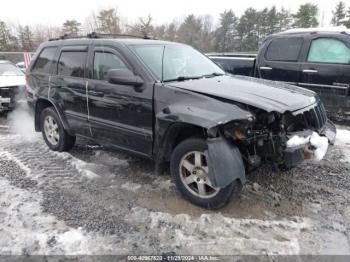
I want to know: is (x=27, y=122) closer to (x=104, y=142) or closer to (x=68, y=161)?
(x=68, y=161)

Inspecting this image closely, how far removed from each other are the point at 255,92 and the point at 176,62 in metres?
1.22

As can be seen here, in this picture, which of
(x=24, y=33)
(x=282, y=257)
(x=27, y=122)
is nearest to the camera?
(x=282, y=257)

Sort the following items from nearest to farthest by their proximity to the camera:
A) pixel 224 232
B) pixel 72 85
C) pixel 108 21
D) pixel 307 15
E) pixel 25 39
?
pixel 224 232 → pixel 72 85 → pixel 108 21 → pixel 307 15 → pixel 25 39

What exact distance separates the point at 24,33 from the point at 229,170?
125 ft

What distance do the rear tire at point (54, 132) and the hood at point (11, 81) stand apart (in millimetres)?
3279

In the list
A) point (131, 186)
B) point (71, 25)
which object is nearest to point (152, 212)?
point (131, 186)

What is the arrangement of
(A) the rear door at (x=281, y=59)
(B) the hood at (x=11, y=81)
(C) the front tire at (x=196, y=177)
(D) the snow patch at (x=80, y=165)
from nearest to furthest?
(C) the front tire at (x=196, y=177) → (D) the snow patch at (x=80, y=165) → (A) the rear door at (x=281, y=59) → (B) the hood at (x=11, y=81)

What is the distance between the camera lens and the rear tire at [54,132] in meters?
5.38

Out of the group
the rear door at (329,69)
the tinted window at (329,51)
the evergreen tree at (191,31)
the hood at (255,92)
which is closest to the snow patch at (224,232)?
the hood at (255,92)

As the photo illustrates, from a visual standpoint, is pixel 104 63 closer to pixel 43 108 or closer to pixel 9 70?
pixel 43 108

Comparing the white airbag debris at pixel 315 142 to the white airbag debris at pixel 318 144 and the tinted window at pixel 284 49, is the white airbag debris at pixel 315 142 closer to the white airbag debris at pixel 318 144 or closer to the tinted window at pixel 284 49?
the white airbag debris at pixel 318 144

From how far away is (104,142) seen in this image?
15.2 feet

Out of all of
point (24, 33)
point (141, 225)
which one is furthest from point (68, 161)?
point (24, 33)

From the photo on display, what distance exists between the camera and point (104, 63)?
4.46m
